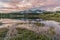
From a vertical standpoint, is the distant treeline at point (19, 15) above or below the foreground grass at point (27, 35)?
→ above

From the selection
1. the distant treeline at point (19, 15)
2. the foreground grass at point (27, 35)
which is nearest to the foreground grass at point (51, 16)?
the distant treeline at point (19, 15)

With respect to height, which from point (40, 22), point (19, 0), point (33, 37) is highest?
point (19, 0)

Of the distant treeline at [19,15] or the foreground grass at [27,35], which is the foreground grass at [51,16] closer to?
the distant treeline at [19,15]

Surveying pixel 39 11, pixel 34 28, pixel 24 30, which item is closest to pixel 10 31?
pixel 24 30

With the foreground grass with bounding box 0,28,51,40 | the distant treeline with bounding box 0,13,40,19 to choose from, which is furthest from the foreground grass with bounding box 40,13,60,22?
the foreground grass with bounding box 0,28,51,40

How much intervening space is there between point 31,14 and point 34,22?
0.31 feet

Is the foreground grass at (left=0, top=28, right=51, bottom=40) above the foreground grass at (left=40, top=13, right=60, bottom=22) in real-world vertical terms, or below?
below

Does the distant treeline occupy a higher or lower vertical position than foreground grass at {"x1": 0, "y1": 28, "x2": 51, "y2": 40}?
higher

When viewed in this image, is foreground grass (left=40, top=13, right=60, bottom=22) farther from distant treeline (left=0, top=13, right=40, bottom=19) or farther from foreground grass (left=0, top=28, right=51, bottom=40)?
foreground grass (left=0, top=28, right=51, bottom=40)

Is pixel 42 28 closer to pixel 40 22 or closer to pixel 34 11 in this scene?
pixel 40 22

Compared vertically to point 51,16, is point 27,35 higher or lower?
lower

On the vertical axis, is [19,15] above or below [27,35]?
above

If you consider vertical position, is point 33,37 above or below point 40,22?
below

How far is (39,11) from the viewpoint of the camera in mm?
1497
